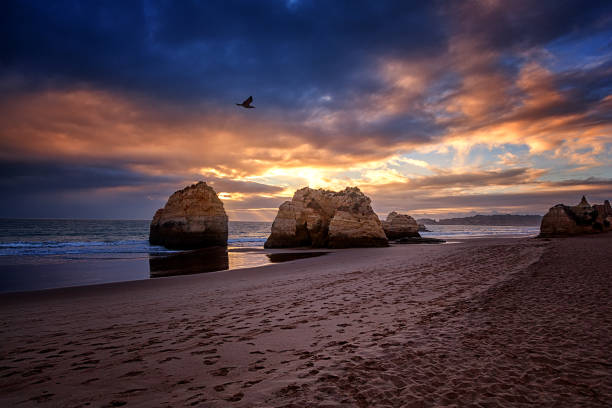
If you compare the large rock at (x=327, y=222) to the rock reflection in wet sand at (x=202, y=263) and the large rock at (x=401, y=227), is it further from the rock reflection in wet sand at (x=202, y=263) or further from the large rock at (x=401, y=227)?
the large rock at (x=401, y=227)

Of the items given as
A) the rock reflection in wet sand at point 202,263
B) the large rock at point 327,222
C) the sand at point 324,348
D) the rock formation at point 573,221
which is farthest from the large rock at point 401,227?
the sand at point 324,348

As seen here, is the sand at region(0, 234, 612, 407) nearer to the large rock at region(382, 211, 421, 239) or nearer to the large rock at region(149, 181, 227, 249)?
the large rock at region(149, 181, 227, 249)

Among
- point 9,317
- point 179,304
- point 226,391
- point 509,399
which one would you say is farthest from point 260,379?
point 9,317

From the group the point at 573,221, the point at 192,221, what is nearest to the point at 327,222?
the point at 192,221

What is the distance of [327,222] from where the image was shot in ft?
112

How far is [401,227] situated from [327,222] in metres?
15.5

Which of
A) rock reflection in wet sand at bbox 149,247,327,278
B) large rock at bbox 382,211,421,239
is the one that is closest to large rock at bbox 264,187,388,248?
rock reflection in wet sand at bbox 149,247,327,278

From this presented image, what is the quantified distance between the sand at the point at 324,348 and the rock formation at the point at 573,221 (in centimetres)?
4016

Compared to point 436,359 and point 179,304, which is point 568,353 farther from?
point 179,304

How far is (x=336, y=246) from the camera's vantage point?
102ft

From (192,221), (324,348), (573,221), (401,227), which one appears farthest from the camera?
(401,227)

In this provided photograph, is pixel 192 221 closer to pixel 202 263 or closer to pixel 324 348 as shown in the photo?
pixel 202 263

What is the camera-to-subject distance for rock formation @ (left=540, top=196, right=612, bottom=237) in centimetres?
4003

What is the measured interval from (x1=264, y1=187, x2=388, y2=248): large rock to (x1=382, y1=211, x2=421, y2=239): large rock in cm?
1186
